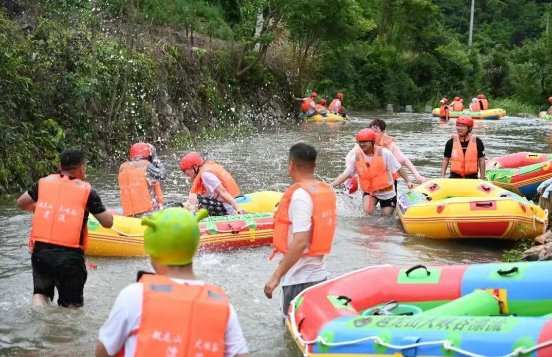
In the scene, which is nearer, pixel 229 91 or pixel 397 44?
pixel 229 91

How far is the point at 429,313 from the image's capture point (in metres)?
5.11

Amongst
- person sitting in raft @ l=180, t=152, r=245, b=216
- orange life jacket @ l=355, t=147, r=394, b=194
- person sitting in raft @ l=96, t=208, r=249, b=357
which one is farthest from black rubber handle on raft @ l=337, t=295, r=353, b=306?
orange life jacket @ l=355, t=147, r=394, b=194

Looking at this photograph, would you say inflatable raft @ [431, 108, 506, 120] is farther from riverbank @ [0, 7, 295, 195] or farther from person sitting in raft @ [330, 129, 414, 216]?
person sitting in raft @ [330, 129, 414, 216]

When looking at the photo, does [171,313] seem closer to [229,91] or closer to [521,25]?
[229,91]

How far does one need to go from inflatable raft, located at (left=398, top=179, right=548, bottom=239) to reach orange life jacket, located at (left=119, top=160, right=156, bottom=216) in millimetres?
3087

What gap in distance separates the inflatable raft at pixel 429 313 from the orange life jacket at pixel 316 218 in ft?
1.00

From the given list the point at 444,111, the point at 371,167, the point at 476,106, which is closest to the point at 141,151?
the point at 371,167

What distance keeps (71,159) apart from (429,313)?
2.69 m

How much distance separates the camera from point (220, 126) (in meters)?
22.2

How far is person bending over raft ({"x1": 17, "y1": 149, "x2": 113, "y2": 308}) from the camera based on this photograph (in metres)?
5.82

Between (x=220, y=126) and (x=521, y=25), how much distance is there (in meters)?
41.6

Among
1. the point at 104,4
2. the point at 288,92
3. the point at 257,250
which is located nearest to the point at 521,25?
the point at 288,92

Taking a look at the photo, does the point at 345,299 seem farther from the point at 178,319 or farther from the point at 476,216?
the point at 476,216

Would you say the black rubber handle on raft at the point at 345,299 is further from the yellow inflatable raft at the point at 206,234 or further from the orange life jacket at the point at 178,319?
the yellow inflatable raft at the point at 206,234
